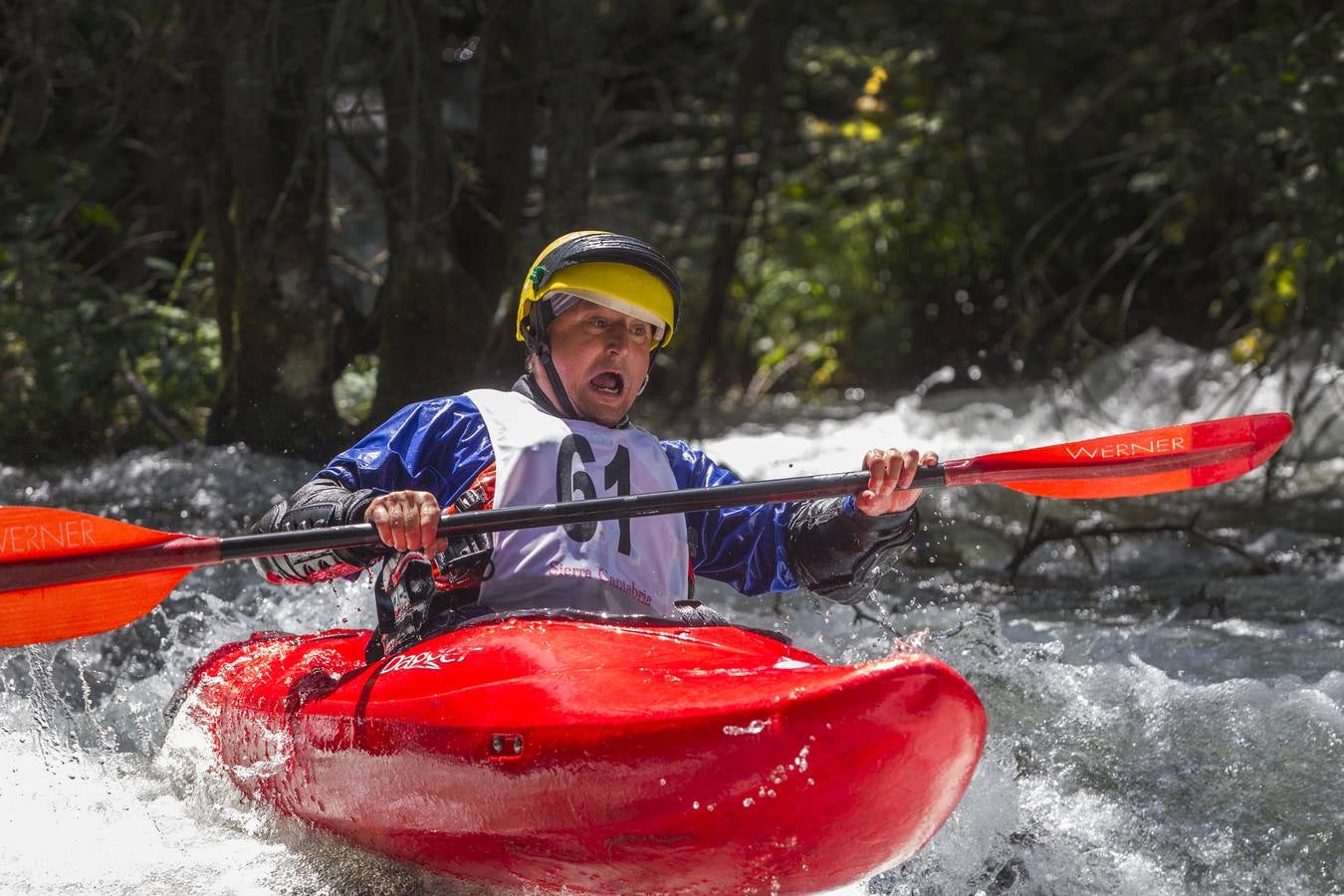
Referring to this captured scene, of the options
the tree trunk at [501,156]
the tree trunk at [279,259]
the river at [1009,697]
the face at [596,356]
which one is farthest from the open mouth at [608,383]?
the tree trunk at [501,156]

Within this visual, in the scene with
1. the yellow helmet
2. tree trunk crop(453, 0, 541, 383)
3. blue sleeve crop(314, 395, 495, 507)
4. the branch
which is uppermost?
tree trunk crop(453, 0, 541, 383)

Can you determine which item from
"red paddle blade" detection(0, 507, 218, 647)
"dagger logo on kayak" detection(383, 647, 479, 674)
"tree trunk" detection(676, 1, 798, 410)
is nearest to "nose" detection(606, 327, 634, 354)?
"dagger logo on kayak" detection(383, 647, 479, 674)

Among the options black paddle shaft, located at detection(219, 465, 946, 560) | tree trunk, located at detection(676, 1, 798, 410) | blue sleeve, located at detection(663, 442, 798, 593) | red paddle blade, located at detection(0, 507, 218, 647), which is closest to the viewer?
black paddle shaft, located at detection(219, 465, 946, 560)

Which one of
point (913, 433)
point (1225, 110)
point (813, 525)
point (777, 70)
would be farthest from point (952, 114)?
point (813, 525)

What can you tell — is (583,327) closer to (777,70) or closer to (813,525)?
(813,525)

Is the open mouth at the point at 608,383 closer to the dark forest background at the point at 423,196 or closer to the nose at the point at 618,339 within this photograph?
the nose at the point at 618,339

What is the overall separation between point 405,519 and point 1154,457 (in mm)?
1623

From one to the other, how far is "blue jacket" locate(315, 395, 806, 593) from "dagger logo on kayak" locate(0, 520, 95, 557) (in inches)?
20.5

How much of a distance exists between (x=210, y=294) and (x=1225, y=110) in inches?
179

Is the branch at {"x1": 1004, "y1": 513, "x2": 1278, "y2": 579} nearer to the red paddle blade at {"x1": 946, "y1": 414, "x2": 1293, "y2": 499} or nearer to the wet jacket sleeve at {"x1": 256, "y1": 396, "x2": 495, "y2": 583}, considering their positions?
the red paddle blade at {"x1": 946, "y1": 414, "x2": 1293, "y2": 499}

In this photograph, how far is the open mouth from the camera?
319 centimetres

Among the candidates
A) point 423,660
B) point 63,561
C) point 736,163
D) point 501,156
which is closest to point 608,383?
point 423,660

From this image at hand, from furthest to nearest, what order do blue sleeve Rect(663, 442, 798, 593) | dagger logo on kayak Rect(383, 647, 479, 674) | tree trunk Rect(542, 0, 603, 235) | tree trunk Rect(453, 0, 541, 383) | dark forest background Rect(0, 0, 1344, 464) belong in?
tree trunk Rect(453, 0, 541, 383)
dark forest background Rect(0, 0, 1344, 464)
tree trunk Rect(542, 0, 603, 235)
blue sleeve Rect(663, 442, 798, 593)
dagger logo on kayak Rect(383, 647, 479, 674)

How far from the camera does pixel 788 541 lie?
3.34 meters
